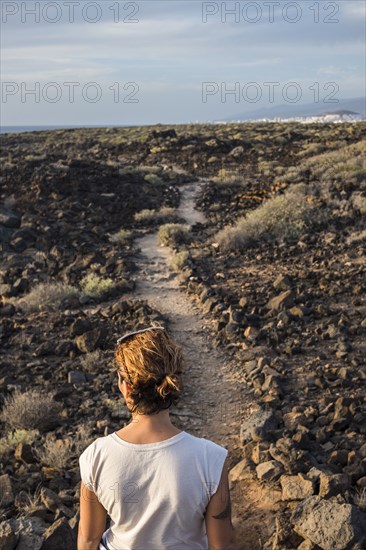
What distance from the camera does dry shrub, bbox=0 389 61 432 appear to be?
21.0 ft

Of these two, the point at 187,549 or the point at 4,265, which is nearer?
the point at 187,549

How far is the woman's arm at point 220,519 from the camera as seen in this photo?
2.53m

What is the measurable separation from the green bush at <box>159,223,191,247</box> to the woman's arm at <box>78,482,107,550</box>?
11209mm

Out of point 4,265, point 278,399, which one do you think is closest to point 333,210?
point 4,265

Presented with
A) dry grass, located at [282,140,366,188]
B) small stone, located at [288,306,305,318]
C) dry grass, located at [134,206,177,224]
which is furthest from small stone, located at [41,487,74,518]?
dry grass, located at [282,140,366,188]

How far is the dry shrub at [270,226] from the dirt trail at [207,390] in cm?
196

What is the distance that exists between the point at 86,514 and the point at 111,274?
926cm

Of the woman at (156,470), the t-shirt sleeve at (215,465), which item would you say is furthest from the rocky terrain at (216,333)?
the t-shirt sleeve at (215,465)

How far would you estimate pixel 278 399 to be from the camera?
6.38 meters

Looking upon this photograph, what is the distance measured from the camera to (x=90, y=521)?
2.75 meters

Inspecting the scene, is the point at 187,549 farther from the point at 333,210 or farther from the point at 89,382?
the point at 333,210

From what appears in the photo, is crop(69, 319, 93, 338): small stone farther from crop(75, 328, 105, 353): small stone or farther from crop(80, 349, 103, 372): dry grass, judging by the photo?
crop(80, 349, 103, 372): dry grass

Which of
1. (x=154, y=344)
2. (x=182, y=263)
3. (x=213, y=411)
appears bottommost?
(x=213, y=411)

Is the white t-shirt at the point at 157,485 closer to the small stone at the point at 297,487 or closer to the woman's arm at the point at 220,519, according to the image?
the woman's arm at the point at 220,519
